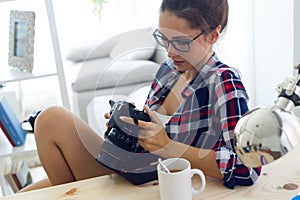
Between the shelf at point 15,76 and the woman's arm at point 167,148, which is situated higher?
the shelf at point 15,76

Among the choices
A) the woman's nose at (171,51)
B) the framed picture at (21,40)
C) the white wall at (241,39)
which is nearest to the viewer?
the woman's nose at (171,51)

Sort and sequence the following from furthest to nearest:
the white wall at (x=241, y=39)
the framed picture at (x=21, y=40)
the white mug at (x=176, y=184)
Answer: the white wall at (x=241, y=39), the framed picture at (x=21, y=40), the white mug at (x=176, y=184)

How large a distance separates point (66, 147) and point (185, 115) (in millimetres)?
381

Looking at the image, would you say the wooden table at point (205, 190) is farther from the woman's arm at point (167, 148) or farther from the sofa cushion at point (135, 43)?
the sofa cushion at point (135, 43)

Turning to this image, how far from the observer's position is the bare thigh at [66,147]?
1.24 metres

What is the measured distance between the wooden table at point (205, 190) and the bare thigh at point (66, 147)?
0.73ft

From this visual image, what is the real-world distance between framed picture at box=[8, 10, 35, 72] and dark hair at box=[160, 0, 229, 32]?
39.8 inches

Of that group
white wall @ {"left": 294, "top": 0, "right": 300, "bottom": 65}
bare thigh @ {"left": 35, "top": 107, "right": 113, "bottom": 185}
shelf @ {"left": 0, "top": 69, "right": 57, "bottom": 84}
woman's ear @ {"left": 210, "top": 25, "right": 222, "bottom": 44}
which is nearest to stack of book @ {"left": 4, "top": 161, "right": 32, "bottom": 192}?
shelf @ {"left": 0, "top": 69, "right": 57, "bottom": 84}

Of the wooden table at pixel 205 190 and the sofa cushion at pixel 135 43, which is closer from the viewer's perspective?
the wooden table at pixel 205 190

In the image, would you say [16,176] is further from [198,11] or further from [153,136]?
[198,11]

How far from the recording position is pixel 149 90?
1385mm

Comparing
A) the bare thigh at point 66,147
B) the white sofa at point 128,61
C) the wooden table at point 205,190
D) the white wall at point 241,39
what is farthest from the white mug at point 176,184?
the white wall at point 241,39

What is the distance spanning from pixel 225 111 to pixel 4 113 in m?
1.18

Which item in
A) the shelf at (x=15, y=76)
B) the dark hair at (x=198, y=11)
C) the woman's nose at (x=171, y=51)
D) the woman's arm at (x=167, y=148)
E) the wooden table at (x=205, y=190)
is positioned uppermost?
the dark hair at (x=198, y=11)
